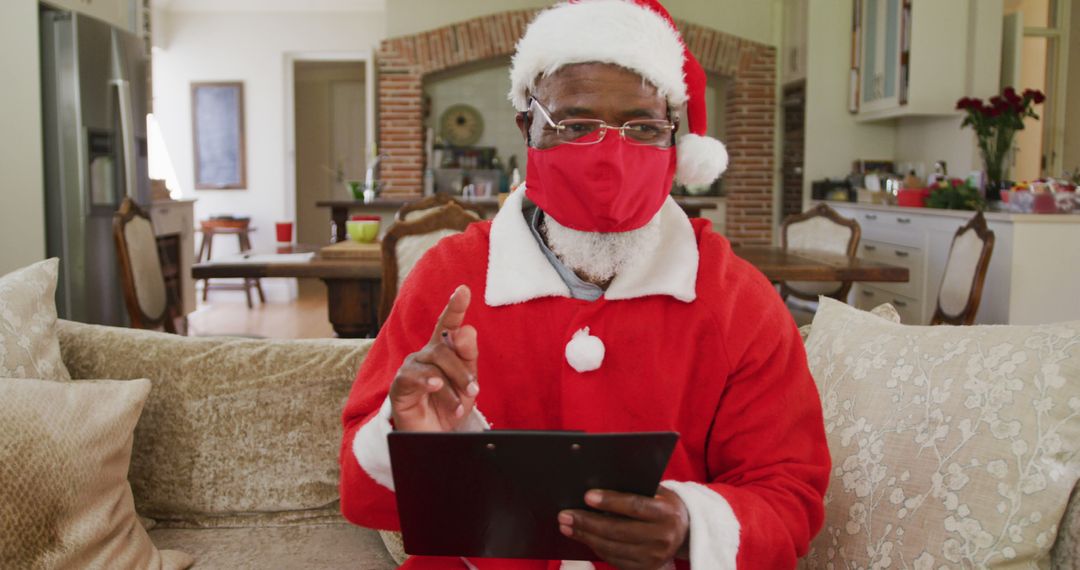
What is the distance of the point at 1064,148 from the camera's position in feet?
19.8

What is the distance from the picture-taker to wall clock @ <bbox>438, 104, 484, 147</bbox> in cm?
873

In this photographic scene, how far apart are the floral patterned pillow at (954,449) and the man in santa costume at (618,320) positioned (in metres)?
0.15

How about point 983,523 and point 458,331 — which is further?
point 983,523

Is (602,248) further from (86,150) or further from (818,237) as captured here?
(86,150)

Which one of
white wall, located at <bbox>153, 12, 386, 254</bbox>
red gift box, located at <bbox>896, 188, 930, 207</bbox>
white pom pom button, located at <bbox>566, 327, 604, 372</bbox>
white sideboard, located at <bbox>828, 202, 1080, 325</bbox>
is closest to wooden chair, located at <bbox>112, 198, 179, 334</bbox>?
white pom pom button, located at <bbox>566, 327, 604, 372</bbox>

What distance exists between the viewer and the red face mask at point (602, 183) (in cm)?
115

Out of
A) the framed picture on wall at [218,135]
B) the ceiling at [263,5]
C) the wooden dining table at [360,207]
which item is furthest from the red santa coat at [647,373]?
the framed picture on wall at [218,135]

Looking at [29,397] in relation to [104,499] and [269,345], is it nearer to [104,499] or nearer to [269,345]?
[104,499]

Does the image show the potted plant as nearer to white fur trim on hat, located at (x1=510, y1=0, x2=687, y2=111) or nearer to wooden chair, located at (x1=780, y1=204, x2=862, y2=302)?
wooden chair, located at (x1=780, y1=204, x2=862, y2=302)

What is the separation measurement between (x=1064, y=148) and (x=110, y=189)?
593 cm

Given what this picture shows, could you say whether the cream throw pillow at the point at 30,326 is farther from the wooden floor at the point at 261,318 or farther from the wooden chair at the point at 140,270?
the wooden floor at the point at 261,318

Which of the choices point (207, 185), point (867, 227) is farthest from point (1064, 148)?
point (207, 185)

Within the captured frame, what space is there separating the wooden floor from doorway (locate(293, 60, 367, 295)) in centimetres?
194

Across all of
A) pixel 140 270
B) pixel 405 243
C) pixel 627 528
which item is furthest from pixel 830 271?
pixel 627 528
